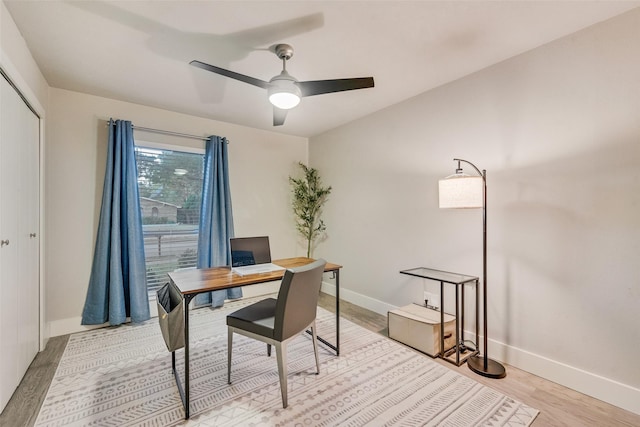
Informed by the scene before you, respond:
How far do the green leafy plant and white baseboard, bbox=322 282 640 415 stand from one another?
2577 mm

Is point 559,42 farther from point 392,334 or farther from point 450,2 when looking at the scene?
point 392,334

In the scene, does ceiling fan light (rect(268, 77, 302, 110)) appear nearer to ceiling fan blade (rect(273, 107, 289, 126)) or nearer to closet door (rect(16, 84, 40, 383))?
ceiling fan blade (rect(273, 107, 289, 126))

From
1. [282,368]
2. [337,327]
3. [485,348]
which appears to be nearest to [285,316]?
[282,368]

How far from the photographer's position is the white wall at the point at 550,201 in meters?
1.79

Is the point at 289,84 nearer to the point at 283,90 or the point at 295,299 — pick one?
the point at 283,90

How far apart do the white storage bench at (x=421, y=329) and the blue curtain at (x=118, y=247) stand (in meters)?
2.80

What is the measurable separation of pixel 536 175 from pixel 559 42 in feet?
3.21

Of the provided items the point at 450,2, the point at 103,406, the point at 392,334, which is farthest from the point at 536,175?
the point at 103,406

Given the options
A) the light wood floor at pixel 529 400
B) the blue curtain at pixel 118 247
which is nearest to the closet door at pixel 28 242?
the light wood floor at pixel 529 400

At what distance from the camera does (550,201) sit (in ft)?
6.86

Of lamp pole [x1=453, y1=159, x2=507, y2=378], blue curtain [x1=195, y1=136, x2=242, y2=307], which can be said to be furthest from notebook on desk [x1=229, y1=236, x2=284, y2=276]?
lamp pole [x1=453, y1=159, x2=507, y2=378]

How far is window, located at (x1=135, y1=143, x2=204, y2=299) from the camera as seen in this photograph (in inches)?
132

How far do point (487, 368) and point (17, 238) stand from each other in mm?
3662

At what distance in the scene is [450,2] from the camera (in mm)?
1676
